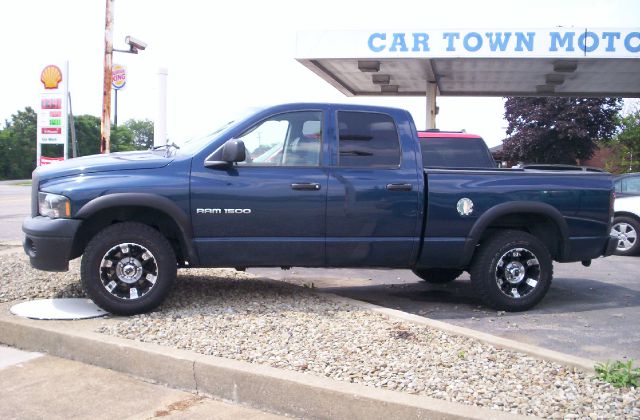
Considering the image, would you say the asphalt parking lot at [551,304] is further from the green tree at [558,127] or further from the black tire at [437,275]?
the green tree at [558,127]

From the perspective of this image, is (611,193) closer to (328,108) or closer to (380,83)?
(328,108)

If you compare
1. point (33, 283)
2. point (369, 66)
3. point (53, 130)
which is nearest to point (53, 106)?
point (53, 130)

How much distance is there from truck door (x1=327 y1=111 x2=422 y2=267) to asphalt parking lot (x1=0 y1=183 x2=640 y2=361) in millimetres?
905

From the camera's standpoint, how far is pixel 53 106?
12312 millimetres

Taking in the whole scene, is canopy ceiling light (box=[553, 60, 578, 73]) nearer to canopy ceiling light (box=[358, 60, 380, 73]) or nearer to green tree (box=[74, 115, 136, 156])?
canopy ceiling light (box=[358, 60, 380, 73])

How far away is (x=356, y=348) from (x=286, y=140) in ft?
7.22

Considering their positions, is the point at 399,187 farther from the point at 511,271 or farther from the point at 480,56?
the point at 480,56

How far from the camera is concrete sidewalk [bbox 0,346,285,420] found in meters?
4.04

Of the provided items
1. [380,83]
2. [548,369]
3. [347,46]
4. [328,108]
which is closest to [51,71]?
[347,46]

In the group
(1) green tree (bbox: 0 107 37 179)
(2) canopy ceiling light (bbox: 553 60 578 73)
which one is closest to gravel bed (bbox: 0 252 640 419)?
(2) canopy ceiling light (bbox: 553 60 578 73)

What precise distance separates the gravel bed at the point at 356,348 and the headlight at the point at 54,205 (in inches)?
40.3

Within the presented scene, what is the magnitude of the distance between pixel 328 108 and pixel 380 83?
501 inches

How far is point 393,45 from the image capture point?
46.9ft

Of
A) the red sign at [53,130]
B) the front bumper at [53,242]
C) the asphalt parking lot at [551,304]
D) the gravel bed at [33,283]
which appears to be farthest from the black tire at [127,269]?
the red sign at [53,130]
